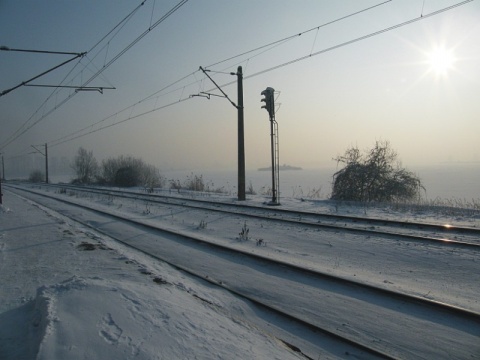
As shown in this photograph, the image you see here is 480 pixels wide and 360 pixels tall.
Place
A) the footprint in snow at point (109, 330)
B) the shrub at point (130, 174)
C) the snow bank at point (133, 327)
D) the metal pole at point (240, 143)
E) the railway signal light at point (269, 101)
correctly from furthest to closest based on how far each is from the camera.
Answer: the shrub at point (130, 174) → the metal pole at point (240, 143) → the railway signal light at point (269, 101) → the footprint in snow at point (109, 330) → the snow bank at point (133, 327)

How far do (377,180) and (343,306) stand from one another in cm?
1784

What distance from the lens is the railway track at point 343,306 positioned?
4.00 meters

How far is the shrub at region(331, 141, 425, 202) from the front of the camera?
20.6 metres

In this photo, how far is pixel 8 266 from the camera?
274 inches

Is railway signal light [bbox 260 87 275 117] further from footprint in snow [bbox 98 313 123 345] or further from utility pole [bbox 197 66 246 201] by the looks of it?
footprint in snow [bbox 98 313 123 345]

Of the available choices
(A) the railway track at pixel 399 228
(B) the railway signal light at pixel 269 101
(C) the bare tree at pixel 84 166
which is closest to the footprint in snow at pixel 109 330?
(A) the railway track at pixel 399 228

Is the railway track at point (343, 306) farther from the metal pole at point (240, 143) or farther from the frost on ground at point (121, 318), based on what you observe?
the metal pole at point (240, 143)

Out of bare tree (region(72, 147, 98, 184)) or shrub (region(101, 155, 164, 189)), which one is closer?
shrub (region(101, 155, 164, 189))

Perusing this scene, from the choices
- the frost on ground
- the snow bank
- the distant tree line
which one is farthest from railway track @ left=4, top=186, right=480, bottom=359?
the distant tree line

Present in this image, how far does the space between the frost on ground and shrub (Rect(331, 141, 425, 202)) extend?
56.9 feet

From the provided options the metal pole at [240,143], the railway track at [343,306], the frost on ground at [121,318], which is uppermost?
the metal pole at [240,143]

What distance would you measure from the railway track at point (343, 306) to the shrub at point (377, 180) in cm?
1566

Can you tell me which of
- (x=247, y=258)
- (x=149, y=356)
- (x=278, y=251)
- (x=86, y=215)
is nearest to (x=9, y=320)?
(x=149, y=356)

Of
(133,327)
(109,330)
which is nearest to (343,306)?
(133,327)
